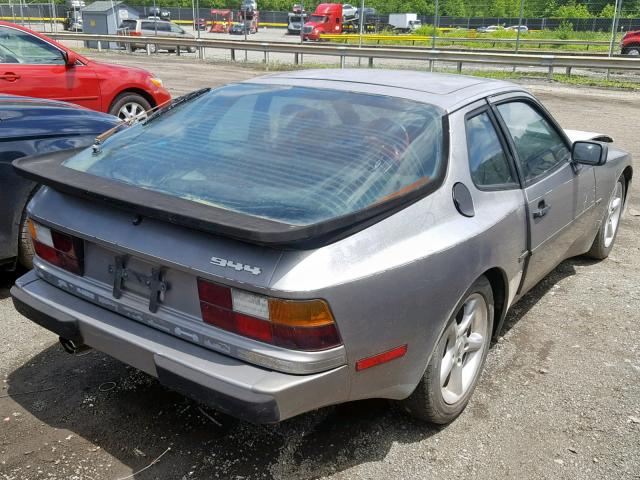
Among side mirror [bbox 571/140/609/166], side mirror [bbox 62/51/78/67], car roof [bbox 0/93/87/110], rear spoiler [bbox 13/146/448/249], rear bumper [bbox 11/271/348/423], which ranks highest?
side mirror [bbox 62/51/78/67]

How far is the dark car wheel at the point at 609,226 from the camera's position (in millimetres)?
4978

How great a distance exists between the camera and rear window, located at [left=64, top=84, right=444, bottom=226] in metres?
2.55

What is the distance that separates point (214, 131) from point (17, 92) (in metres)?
5.55

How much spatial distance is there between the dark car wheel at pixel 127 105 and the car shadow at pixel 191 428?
19.0 ft

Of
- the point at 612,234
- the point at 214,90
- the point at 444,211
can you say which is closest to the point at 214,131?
the point at 214,90

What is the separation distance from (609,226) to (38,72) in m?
6.66

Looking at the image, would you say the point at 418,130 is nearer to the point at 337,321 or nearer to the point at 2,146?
the point at 337,321

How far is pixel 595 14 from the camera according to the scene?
23.7 metres

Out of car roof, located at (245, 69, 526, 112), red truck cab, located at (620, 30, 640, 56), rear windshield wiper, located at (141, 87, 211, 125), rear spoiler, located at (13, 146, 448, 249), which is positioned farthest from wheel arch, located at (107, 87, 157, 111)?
red truck cab, located at (620, 30, 640, 56)

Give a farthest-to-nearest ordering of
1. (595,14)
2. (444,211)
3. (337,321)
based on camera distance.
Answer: (595,14), (444,211), (337,321)

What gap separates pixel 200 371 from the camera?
7.66 ft

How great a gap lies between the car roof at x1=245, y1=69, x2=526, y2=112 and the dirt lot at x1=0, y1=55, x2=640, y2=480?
150 centimetres

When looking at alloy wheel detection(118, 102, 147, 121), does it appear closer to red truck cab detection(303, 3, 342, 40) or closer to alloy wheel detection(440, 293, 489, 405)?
alloy wheel detection(440, 293, 489, 405)

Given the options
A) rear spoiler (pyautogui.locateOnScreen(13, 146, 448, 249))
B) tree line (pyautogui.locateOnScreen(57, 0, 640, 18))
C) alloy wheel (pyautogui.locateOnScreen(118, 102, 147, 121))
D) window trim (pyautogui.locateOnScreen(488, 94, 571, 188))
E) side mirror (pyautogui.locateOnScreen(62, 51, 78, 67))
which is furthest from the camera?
tree line (pyautogui.locateOnScreen(57, 0, 640, 18))
